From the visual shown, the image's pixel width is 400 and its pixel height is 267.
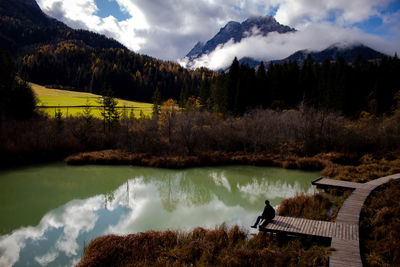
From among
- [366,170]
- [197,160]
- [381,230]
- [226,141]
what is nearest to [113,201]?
[197,160]

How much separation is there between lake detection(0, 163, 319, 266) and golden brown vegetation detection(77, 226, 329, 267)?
1.73 m

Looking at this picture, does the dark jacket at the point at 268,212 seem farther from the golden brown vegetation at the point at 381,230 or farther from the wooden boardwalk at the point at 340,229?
the golden brown vegetation at the point at 381,230

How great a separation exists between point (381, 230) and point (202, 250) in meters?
6.33

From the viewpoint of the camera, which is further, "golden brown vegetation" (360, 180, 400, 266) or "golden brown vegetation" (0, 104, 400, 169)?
"golden brown vegetation" (0, 104, 400, 169)

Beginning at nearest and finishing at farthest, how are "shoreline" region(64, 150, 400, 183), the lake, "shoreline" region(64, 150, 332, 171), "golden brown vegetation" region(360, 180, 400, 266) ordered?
"golden brown vegetation" region(360, 180, 400, 266) → the lake → "shoreline" region(64, 150, 400, 183) → "shoreline" region(64, 150, 332, 171)

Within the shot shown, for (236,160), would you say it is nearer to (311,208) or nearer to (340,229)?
(311,208)

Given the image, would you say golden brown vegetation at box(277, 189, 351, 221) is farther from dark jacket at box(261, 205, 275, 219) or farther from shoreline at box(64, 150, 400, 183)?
shoreline at box(64, 150, 400, 183)

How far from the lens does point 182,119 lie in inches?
1271

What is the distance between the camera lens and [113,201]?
17375 mm

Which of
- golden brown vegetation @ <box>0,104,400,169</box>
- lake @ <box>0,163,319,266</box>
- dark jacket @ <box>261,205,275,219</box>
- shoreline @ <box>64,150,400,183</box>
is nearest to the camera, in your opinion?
dark jacket @ <box>261,205,275,219</box>

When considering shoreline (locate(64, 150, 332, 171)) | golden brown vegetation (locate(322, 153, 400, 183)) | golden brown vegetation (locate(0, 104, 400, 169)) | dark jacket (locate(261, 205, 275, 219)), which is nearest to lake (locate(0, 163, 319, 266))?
shoreline (locate(64, 150, 332, 171))

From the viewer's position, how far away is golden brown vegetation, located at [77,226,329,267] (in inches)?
316

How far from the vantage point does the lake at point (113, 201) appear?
1166 cm

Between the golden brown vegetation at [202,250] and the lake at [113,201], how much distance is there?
Result: 1.73 meters
